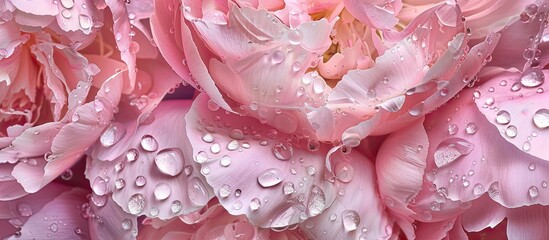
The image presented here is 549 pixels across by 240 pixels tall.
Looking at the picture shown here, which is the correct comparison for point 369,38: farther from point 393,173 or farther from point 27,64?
point 27,64

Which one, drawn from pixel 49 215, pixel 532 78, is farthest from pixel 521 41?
pixel 49 215

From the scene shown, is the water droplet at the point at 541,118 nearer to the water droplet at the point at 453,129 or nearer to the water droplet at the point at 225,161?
the water droplet at the point at 453,129

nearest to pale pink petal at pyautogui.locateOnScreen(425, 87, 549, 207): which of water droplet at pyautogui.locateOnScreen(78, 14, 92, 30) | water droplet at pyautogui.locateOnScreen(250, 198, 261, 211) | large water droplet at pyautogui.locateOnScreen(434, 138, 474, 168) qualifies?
large water droplet at pyautogui.locateOnScreen(434, 138, 474, 168)

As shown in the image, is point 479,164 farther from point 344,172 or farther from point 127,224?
point 127,224

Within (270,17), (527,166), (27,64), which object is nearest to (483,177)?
(527,166)

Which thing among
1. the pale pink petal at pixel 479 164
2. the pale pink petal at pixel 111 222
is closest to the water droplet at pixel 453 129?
the pale pink petal at pixel 479 164

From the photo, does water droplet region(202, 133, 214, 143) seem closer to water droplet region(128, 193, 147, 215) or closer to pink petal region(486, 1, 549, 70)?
water droplet region(128, 193, 147, 215)
